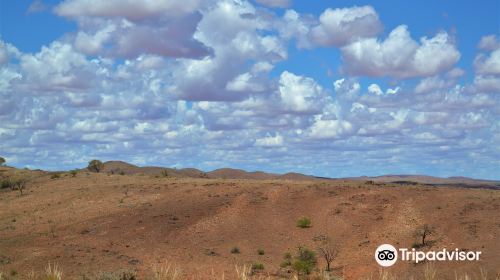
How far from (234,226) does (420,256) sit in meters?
15.6

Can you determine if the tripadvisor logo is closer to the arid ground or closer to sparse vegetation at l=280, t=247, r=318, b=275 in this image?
the arid ground

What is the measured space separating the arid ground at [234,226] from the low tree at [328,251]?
1.39 ft

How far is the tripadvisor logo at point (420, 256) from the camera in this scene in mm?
36562

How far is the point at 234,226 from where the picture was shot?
4772cm

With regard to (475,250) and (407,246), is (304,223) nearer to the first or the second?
(407,246)

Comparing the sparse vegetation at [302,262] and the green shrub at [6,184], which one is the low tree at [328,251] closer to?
the sparse vegetation at [302,262]

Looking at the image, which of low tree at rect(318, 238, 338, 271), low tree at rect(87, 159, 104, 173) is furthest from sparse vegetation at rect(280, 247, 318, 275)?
Result: low tree at rect(87, 159, 104, 173)

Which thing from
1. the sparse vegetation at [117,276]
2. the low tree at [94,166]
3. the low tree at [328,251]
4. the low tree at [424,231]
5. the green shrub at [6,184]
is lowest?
the sparse vegetation at [117,276]

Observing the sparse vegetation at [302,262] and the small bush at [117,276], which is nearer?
the small bush at [117,276]

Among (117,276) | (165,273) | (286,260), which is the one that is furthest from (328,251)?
(165,273)

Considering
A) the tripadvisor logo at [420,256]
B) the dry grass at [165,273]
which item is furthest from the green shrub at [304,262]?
the dry grass at [165,273]

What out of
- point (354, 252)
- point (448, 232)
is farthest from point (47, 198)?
point (448, 232)

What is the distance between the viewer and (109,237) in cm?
4572

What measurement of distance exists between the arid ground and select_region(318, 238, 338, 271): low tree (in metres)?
0.42
